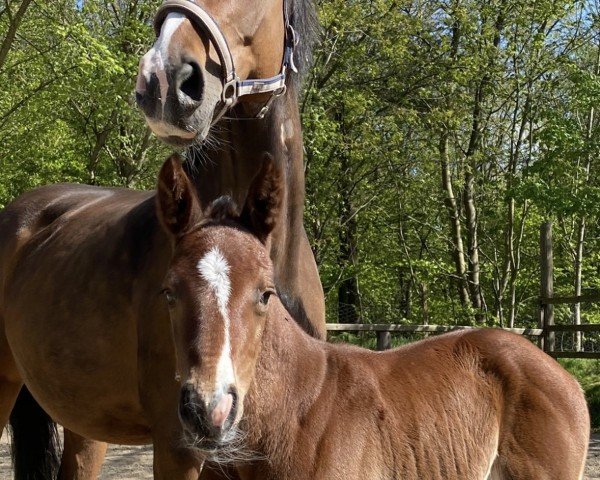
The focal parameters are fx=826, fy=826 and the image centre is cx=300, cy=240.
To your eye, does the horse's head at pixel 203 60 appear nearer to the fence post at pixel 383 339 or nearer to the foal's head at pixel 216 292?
the foal's head at pixel 216 292

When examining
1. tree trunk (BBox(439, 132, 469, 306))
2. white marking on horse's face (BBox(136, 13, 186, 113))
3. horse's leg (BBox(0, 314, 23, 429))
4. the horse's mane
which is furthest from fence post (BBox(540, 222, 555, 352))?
white marking on horse's face (BBox(136, 13, 186, 113))

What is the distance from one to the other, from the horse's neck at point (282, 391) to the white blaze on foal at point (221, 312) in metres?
0.39

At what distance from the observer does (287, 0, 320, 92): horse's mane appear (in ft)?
11.4

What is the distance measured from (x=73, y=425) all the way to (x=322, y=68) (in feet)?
45.1

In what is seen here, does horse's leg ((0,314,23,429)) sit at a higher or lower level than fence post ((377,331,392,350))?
higher

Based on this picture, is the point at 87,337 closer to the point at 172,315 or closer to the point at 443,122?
the point at 172,315

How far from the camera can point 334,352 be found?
3.22 m

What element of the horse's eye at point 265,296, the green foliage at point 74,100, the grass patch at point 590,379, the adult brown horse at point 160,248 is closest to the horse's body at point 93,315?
the adult brown horse at point 160,248

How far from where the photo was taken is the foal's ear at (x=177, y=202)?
2.74m

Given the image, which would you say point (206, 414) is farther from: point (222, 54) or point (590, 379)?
point (590, 379)

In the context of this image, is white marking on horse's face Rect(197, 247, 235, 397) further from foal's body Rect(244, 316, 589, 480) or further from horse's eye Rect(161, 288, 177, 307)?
foal's body Rect(244, 316, 589, 480)

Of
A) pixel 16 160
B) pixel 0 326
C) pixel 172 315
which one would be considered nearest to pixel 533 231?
pixel 16 160

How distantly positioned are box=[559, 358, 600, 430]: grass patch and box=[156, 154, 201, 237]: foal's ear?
863 cm

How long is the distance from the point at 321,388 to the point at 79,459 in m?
2.06
